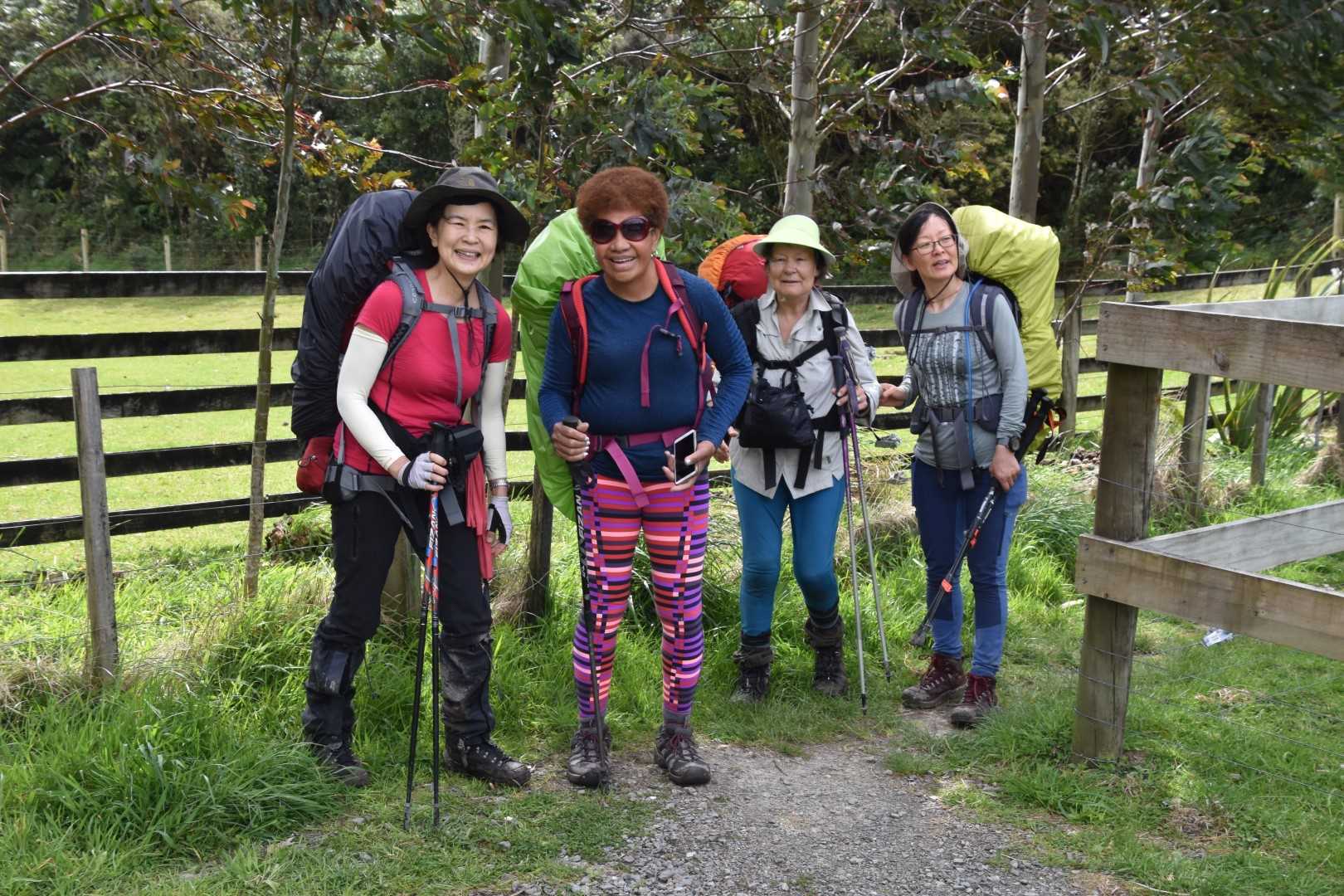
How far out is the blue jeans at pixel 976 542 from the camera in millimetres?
4453

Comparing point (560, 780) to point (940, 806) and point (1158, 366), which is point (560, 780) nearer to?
point (940, 806)

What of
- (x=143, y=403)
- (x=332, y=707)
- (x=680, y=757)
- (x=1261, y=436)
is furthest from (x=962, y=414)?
(x=1261, y=436)

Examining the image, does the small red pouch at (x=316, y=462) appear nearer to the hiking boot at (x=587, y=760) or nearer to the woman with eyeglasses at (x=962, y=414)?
the hiking boot at (x=587, y=760)

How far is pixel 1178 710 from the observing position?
4418 millimetres

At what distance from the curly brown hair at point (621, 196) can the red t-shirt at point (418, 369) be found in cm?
48

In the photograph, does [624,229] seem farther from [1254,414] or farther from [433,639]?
[1254,414]

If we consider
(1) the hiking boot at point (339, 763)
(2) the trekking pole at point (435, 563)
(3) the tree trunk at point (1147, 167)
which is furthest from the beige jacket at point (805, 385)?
(3) the tree trunk at point (1147, 167)

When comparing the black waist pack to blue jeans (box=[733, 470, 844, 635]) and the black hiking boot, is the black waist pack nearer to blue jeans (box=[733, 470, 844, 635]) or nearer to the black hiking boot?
blue jeans (box=[733, 470, 844, 635])

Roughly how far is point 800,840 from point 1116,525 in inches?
55.5

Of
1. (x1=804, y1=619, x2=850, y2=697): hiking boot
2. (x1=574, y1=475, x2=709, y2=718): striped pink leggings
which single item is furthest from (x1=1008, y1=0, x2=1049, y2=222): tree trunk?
(x1=574, y1=475, x2=709, y2=718): striped pink leggings

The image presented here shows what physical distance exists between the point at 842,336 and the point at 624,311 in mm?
1027

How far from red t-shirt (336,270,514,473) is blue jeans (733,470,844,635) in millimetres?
1297

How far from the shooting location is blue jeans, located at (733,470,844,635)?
443cm

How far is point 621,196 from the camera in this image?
3600mm
